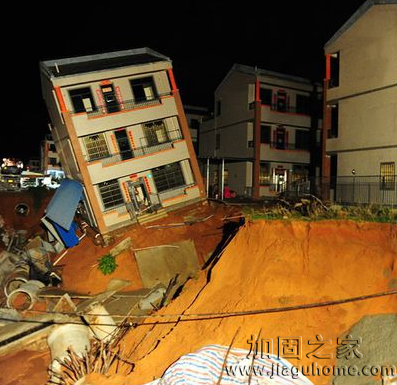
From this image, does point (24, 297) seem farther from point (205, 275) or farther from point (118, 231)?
point (205, 275)

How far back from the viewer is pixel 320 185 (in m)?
22.6

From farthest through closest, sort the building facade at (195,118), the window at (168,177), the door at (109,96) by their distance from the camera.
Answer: the building facade at (195,118), the window at (168,177), the door at (109,96)

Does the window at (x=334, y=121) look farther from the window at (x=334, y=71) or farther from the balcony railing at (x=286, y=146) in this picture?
the balcony railing at (x=286, y=146)

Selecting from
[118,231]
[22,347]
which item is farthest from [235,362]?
[118,231]

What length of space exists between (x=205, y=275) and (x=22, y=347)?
20.6 ft

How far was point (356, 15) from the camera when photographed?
21.5 metres

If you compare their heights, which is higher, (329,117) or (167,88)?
(167,88)

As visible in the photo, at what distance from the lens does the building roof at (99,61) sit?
2161cm

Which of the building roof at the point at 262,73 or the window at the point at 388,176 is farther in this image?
the building roof at the point at 262,73

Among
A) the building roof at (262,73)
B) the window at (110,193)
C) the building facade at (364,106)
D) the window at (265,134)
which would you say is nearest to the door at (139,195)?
the window at (110,193)

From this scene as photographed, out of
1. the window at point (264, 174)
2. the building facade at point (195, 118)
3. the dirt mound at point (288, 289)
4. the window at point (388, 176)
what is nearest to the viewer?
the dirt mound at point (288, 289)

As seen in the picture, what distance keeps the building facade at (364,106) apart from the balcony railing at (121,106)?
11383mm

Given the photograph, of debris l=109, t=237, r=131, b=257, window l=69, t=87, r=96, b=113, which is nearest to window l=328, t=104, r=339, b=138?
debris l=109, t=237, r=131, b=257

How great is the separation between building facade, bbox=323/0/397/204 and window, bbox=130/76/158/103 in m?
11.8
